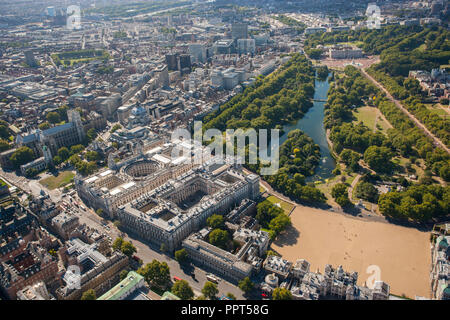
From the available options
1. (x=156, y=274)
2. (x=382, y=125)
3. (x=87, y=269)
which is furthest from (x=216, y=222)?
(x=382, y=125)

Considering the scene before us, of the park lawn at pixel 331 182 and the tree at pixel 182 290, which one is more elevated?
the park lawn at pixel 331 182

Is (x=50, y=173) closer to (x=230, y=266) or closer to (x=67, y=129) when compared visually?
(x=67, y=129)

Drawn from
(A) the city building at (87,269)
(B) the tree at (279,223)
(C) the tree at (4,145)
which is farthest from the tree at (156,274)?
(C) the tree at (4,145)

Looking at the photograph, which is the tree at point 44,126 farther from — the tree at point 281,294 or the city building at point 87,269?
A: the tree at point 281,294

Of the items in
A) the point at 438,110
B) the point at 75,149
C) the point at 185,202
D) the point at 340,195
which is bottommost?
the point at 185,202

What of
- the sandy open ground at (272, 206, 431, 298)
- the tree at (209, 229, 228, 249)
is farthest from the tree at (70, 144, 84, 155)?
the sandy open ground at (272, 206, 431, 298)

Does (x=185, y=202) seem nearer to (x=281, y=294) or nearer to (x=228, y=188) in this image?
(x=228, y=188)

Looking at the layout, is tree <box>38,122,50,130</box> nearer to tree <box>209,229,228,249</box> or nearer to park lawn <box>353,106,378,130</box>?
tree <box>209,229,228,249</box>
